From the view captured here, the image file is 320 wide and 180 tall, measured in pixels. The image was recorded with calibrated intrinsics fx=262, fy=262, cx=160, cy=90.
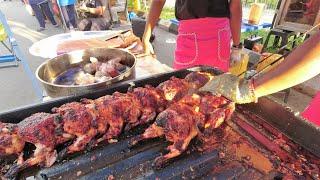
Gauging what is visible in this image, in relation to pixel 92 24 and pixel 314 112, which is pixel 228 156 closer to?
pixel 314 112

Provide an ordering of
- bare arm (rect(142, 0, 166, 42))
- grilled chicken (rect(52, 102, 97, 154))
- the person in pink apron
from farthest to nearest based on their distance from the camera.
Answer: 1. bare arm (rect(142, 0, 166, 42))
2. the person in pink apron
3. grilled chicken (rect(52, 102, 97, 154))

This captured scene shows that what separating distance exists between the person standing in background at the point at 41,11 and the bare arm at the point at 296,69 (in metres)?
12.5

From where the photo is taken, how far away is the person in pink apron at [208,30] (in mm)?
3570

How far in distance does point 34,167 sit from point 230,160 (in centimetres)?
138

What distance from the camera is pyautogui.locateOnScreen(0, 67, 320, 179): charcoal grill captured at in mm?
1743

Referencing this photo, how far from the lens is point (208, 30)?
361 cm

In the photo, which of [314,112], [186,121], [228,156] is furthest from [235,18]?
[228,156]

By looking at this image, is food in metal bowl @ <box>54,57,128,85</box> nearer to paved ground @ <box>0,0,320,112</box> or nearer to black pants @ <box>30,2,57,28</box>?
paved ground @ <box>0,0,320,112</box>

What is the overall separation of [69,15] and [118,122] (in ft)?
31.8

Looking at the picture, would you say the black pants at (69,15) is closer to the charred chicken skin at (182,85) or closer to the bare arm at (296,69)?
the charred chicken skin at (182,85)

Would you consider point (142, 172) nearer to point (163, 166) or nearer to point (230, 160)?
point (163, 166)

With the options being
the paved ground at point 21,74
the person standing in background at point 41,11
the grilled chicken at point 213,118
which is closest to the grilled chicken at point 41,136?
the grilled chicken at point 213,118

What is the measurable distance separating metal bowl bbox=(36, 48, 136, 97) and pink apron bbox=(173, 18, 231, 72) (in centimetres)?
99

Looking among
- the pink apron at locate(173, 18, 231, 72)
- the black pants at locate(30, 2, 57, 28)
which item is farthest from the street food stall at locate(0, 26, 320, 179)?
the black pants at locate(30, 2, 57, 28)
